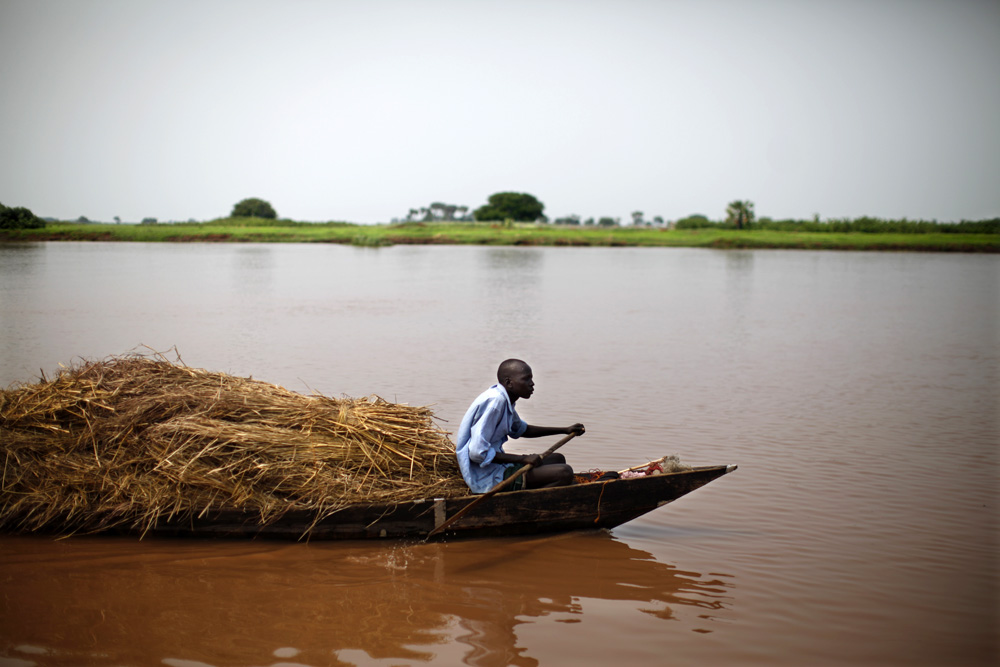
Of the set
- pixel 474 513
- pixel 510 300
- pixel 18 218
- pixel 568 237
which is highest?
pixel 568 237

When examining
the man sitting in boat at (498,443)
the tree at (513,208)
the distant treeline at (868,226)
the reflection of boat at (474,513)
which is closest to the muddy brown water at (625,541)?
the reflection of boat at (474,513)

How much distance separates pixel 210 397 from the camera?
586 cm

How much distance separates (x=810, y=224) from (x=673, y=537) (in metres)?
75.0

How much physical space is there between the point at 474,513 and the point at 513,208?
104416 mm

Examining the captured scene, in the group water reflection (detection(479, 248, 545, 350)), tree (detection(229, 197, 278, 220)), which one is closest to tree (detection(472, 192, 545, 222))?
tree (detection(229, 197, 278, 220))

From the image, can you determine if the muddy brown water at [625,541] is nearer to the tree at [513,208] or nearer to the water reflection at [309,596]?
the water reflection at [309,596]

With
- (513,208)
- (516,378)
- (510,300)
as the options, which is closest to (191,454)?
(516,378)

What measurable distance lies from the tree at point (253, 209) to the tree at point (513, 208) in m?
29.3

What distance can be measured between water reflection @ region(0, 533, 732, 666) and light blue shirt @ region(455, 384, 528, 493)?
0.52m

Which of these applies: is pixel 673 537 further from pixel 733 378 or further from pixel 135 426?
pixel 733 378

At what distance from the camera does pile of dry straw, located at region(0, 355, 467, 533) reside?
206 inches

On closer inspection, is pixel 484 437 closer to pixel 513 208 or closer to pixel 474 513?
pixel 474 513

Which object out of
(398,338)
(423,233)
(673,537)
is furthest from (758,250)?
(673,537)

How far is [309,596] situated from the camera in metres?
4.75
